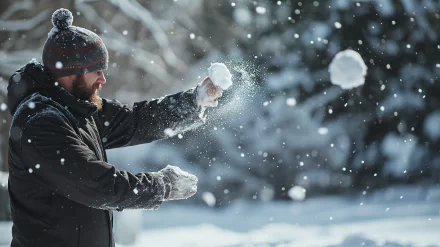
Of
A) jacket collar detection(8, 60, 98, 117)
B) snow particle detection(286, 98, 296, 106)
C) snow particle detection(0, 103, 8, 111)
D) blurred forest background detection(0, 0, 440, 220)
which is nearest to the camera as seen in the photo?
jacket collar detection(8, 60, 98, 117)

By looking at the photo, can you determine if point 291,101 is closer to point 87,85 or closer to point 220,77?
point 220,77

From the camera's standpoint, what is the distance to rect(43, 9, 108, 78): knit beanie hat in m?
2.13

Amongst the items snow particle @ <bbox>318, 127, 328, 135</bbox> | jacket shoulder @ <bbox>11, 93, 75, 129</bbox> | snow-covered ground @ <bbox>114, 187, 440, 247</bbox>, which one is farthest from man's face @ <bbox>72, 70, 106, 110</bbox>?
snow particle @ <bbox>318, 127, 328, 135</bbox>

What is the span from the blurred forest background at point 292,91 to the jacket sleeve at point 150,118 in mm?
4506

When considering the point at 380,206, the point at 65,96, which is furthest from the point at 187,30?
the point at 65,96

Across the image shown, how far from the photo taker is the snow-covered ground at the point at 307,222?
19.5 feet

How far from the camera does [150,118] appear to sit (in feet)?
8.66

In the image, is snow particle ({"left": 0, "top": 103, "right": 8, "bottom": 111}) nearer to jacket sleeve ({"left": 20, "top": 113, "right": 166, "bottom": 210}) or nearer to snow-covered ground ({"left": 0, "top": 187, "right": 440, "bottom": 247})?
snow-covered ground ({"left": 0, "top": 187, "right": 440, "bottom": 247})

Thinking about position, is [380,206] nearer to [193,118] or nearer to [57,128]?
[193,118]

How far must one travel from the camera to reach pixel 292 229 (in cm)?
680

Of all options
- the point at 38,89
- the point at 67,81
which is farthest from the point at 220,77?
the point at 38,89

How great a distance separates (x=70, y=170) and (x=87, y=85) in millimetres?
530

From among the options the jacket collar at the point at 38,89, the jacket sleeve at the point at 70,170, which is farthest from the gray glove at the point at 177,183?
the jacket collar at the point at 38,89

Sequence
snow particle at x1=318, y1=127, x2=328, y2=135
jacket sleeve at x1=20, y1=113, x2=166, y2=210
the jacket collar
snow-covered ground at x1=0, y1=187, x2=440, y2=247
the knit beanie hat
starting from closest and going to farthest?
jacket sleeve at x1=20, y1=113, x2=166, y2=210
the jacket collar
the knit beanie hat
snow-covered ground at x1=0, y1=187, x2=440, y2=247
snow particle at x1=318, y1=127, x2=328, y2=135
